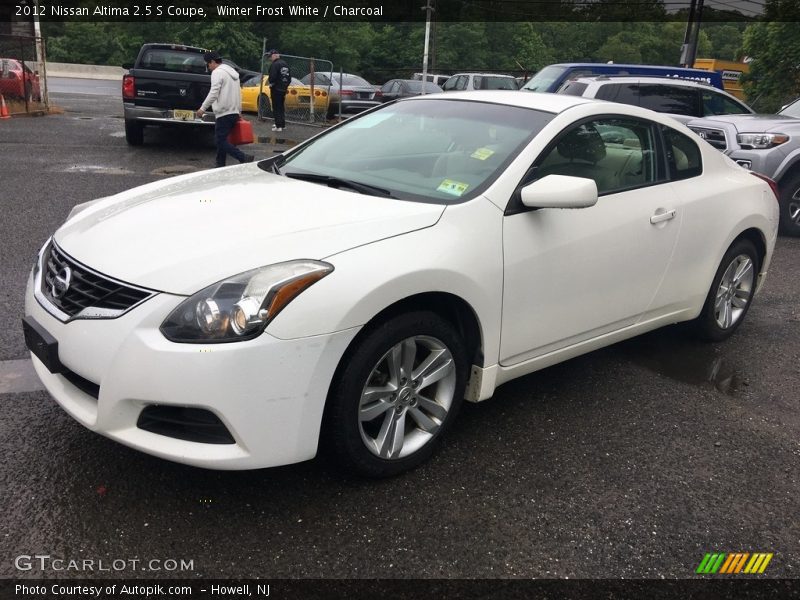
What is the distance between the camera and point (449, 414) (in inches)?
127

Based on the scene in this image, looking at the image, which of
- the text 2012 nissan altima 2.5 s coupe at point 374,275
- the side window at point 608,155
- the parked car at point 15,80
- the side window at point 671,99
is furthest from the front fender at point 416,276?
the parked car at point 15,80

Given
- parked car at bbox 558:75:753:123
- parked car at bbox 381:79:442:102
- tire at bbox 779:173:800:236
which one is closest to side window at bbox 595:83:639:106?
parked car at bbox 558:75:753:123

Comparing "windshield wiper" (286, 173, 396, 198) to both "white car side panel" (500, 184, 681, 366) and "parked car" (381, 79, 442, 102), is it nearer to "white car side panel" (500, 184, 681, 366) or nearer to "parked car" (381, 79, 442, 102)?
"white car side panel" (500, 184, 681, 366)

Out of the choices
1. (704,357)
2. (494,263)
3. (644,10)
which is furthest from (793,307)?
(644,10)

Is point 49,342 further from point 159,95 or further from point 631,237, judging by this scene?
point 159,95

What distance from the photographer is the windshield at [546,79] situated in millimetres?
12492

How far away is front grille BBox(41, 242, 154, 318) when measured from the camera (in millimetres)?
2611

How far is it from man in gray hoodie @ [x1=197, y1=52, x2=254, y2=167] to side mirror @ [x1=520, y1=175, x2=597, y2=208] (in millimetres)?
7494

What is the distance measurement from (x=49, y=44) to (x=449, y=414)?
57.3 m

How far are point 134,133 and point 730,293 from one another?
1092cm

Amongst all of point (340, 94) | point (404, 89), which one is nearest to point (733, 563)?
point (340, 94)

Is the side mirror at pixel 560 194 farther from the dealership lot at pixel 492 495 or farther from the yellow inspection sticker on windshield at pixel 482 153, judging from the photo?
the dealership lot at pixel 492 495

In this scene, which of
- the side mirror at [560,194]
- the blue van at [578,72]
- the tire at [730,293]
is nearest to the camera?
the side mirror at [560,194]

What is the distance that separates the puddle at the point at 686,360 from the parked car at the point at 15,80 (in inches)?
659
